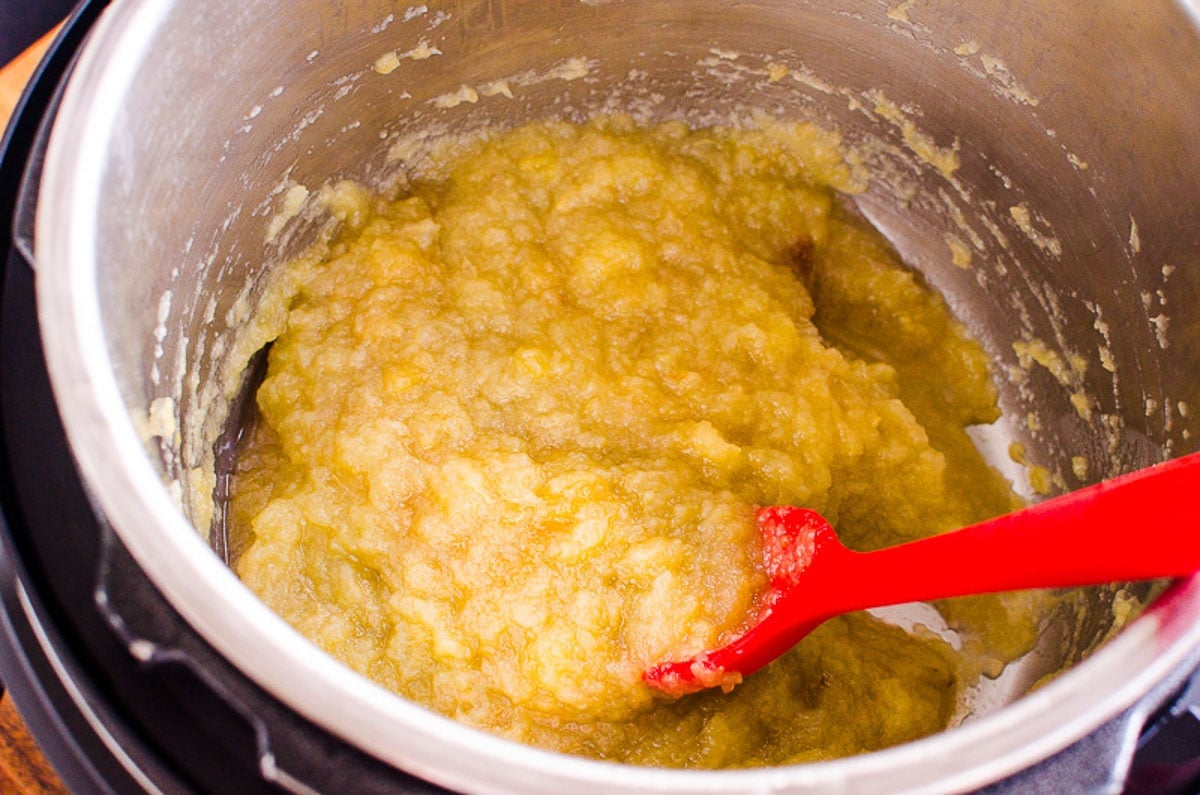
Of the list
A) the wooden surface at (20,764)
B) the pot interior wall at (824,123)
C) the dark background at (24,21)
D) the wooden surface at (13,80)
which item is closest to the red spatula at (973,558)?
the pot interior wall at (824,123)

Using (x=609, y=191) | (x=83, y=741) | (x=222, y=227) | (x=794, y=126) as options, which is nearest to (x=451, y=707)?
(x=83, y=741)

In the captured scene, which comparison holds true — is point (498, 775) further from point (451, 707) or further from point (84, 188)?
point (84, 188)

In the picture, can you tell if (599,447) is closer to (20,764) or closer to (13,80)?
(20,764)

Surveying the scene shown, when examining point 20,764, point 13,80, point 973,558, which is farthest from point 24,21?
point 973,558

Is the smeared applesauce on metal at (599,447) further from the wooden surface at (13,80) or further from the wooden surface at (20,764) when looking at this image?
the wooden surface at (13,80)

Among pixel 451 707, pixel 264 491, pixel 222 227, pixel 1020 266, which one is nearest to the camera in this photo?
pixel 451 707

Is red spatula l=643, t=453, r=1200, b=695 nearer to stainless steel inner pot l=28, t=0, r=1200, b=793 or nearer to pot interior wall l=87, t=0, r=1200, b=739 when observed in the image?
stainless steel inner pot l=28, t=0, r=1200, b=793

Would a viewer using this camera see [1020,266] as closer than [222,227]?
Answer: No
